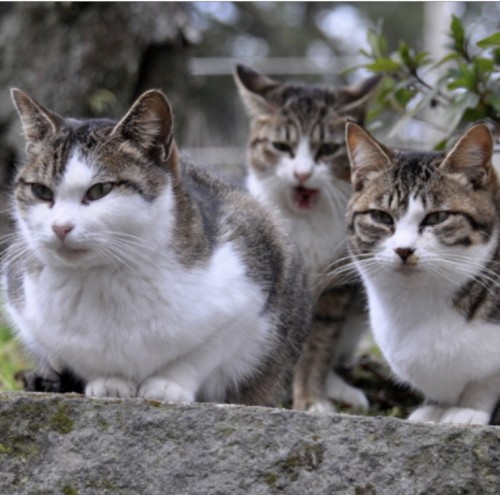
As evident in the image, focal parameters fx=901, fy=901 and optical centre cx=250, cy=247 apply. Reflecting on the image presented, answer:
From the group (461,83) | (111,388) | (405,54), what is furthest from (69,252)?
(405,54)

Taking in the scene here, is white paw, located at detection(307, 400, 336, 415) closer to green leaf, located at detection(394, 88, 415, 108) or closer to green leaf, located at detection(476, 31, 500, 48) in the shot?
green leaf, located at detection(394, 88, 415, 108)

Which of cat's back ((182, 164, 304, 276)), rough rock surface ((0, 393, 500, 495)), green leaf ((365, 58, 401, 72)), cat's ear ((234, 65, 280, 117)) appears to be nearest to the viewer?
rough rock surface ((0, 393, 500, 495))

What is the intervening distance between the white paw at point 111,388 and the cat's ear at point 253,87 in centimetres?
218

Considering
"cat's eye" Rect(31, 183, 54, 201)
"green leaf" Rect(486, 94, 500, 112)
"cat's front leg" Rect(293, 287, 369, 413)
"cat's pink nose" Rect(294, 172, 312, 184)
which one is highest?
"green leaf" Rect(486, 94, 500, 112)

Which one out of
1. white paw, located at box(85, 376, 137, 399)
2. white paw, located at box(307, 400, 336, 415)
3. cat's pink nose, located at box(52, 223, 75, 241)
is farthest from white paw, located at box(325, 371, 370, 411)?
cat's pink nose, located at box(52, 223, 75, 241)

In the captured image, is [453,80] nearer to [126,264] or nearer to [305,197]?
[305,197]

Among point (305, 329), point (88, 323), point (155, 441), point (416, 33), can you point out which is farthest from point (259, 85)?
point (416, 33)

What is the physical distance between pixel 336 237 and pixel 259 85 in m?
1.00

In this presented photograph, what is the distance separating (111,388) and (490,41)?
5.48ft

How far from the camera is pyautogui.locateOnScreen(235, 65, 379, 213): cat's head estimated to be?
417 cm

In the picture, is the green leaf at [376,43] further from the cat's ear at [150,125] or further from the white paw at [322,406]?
the white paw at [322,406]

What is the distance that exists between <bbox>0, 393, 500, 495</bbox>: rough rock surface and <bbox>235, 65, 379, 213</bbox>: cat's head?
196 cm

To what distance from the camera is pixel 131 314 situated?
261cm

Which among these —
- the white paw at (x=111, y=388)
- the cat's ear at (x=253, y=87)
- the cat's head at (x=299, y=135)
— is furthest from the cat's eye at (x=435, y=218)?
the cat's ear at (x=253, y=87)
